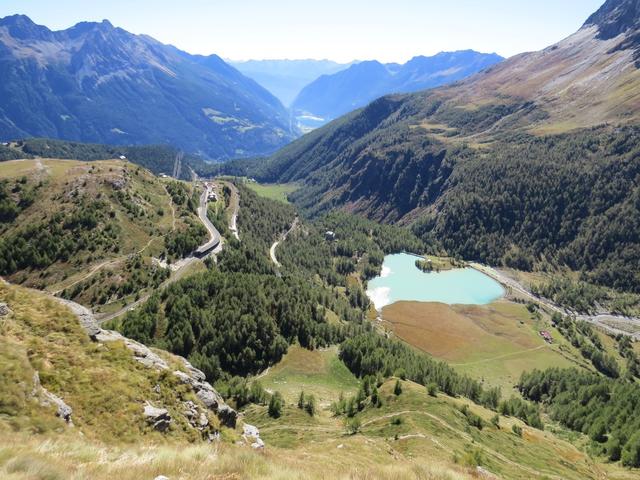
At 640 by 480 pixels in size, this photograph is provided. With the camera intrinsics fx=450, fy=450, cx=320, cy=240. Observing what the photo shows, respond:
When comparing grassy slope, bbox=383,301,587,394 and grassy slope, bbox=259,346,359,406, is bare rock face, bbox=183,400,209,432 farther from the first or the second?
grassy slope, bbox=383,301,587,394

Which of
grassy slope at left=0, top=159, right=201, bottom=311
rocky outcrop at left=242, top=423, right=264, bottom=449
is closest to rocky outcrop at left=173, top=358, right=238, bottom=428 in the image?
rocky outcrop at left=242, top=423, right=264, bottom=449

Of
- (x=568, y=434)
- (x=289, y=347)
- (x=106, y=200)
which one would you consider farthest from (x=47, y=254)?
(x=568, y=434)

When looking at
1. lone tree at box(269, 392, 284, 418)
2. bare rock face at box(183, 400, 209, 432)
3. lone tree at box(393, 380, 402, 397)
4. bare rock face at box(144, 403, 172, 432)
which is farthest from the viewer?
lone tree at box(393, 380, 402, 397)

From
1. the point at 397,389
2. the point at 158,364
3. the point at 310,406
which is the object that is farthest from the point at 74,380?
the point at 397,389

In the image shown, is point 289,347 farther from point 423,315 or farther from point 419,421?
point 423,315

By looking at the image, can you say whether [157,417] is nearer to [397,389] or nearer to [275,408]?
[275,408]

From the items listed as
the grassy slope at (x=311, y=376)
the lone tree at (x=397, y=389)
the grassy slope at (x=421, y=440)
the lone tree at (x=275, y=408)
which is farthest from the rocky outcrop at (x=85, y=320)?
the lone tree at (x=397, y=389)
